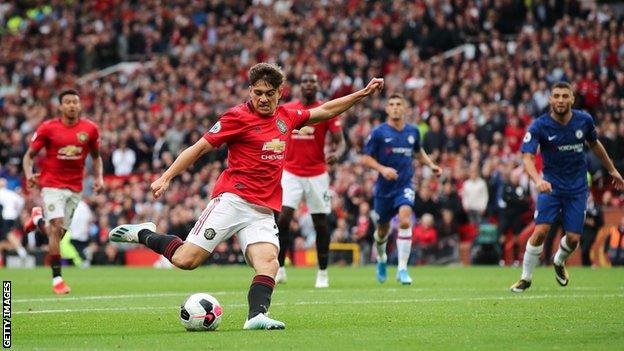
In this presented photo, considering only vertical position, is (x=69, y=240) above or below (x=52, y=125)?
below

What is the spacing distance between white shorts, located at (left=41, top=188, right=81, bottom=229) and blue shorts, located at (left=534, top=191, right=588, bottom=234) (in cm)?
667

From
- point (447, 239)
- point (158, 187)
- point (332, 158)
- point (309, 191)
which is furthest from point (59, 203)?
point (447, 239)

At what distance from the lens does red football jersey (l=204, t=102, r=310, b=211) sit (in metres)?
10.7

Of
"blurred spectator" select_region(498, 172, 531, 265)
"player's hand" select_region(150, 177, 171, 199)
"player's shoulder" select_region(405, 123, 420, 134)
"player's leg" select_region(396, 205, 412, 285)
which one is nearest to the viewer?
"player's hand" select_region(150, 177, 171, 199)

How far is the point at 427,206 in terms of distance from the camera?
27.3 m

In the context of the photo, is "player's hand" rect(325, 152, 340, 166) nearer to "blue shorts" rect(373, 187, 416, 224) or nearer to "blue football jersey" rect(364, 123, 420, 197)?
"blue football jersey" rect(364, 123, 420, 197)

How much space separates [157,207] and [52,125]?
15.0 metres

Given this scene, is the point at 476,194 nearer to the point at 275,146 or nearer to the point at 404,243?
the point at 404,243

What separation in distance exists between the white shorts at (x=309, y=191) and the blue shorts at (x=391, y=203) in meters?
0.87

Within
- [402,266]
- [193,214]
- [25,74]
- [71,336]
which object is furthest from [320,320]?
[25,74]

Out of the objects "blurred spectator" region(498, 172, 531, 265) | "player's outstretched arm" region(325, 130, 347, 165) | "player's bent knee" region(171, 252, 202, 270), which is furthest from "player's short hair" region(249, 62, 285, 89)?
"blurred spectator" region(498, 172, 531, 265)

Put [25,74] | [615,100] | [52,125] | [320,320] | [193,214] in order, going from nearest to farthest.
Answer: [320,320] → [52,125] → [615,100] → [193,214] → [25,74]

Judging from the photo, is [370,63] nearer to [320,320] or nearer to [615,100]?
[615,100]

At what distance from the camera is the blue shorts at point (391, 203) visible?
17.8 m
